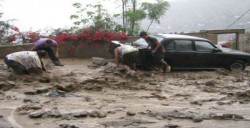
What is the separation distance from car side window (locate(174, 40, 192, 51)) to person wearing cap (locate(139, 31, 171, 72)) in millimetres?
596

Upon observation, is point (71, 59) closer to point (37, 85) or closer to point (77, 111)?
point (37, 85)

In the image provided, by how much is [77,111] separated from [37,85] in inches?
120

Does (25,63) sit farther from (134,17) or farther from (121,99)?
(134,17)

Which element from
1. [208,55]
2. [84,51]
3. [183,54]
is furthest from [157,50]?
[84,51]

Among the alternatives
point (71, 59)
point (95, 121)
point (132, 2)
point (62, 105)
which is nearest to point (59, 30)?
point (71, 59)

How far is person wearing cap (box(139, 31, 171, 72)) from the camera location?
13.3 meters

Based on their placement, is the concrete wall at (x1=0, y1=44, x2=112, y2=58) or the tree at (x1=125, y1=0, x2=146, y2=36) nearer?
the concrete wall at (x1=0, y1=44, x2=112, y2=58)

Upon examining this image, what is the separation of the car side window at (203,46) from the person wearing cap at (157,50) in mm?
1300

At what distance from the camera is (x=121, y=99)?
9570 mm

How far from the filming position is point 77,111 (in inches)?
315

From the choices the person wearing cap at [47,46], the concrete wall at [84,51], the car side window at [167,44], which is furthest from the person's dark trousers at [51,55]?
the car side window at [167,44]

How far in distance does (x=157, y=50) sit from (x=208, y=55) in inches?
80.9

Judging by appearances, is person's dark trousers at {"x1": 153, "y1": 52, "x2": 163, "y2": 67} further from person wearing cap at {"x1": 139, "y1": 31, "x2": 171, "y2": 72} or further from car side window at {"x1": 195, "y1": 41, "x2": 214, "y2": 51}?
car side window at {"x1": 195, "y1": 41, "x2": 214, "y2": 51}

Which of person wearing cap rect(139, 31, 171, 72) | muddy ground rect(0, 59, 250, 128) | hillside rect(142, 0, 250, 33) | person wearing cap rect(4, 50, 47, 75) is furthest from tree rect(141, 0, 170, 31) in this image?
hillside rect(142, 0, 250, 33)
